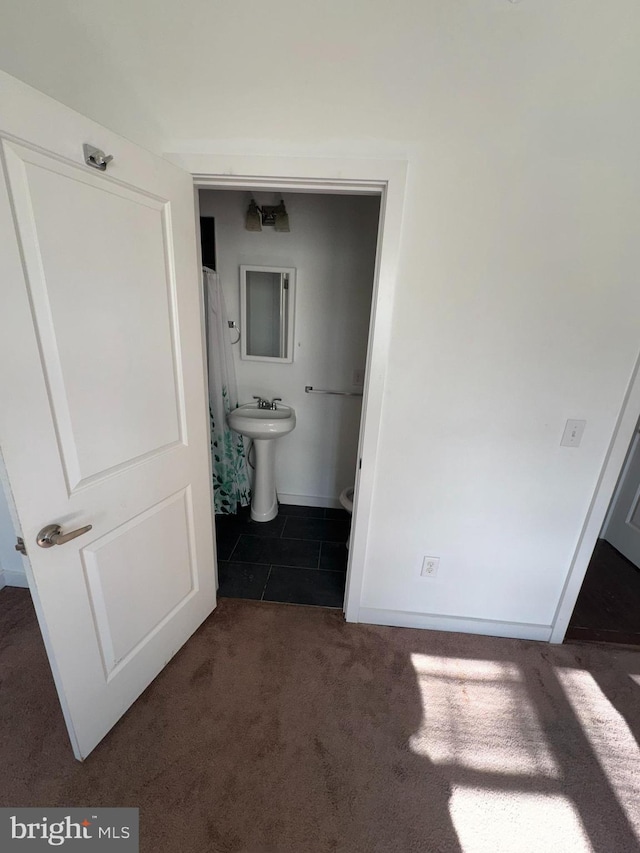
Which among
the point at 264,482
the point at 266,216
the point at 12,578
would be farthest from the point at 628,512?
the point at 12,578

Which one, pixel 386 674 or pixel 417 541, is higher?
pixel 417 541

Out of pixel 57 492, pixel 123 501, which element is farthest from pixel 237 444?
pixel 57 492

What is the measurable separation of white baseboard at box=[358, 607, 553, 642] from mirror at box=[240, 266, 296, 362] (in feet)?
5.73

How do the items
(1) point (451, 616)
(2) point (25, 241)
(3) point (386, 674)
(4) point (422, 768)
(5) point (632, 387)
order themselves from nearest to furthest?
(2) point (25, 241) < (4) point (422, 768) < (5) point (632, 387) < (3) point (386, 674) < (1) point (451, 616)

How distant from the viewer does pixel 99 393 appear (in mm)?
1032

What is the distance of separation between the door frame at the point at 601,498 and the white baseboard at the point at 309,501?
1602 mm

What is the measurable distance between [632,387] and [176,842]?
7.12 ft

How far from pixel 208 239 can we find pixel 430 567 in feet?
8.11

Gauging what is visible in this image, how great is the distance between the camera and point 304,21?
1.08m

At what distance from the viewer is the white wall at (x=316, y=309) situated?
2258 millimetres

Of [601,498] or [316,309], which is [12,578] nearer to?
[316,309]

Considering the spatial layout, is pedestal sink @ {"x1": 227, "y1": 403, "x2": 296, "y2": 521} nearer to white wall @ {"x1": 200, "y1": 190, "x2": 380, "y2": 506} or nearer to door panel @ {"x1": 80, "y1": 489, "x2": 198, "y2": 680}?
white wall @ {"x1": 200, "y1": 190, "x2": 380, "y2": 506}

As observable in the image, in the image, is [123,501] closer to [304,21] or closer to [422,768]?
[422,768]

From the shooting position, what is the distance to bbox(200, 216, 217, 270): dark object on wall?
7.56 feet
